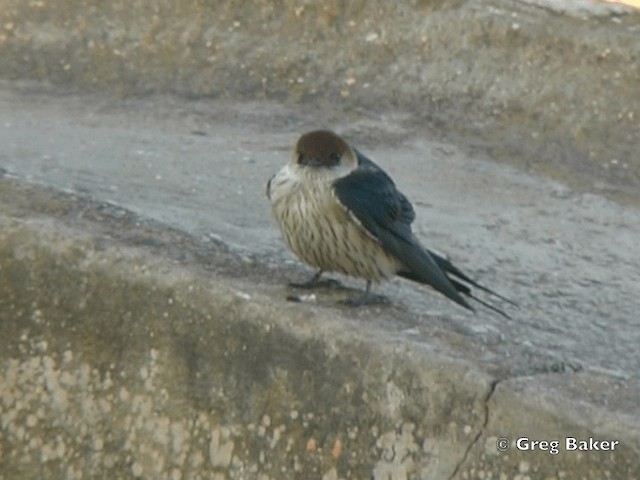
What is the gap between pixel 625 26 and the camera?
6996mm

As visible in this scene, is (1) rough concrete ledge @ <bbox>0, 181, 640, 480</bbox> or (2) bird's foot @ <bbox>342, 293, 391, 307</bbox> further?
→ (2) bird's foot @ <bbox>342, 293, 391, 307</bbox>

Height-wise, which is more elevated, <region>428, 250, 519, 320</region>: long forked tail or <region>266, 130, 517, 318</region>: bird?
<region>266, 130, 517, 318</region>: bird

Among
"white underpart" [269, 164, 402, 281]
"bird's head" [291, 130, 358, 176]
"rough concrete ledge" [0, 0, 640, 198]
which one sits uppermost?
"bird's head" [291, 130, 358, 176]

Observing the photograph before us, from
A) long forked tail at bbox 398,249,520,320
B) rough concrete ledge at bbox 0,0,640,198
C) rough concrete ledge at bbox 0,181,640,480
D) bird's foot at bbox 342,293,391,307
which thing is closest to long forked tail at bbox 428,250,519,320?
long forked tail at bbox 398,249,520,320

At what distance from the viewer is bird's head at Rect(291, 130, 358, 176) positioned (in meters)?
4.26

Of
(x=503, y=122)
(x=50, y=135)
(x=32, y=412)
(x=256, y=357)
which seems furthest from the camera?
(x=503, y=122)

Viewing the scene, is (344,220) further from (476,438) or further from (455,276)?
(476,438)

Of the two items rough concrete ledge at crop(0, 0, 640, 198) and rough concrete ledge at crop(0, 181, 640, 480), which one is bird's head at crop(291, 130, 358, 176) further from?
rough concrete ledge at crop(0, 0, 640, 198)

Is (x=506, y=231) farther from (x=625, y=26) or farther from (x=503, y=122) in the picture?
(x=625, y=26)

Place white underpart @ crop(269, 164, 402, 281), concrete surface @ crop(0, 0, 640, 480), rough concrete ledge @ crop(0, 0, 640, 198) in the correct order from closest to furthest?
1. concrete surface @ crop(0, 0, 640, 480)
2. white underpart @ crop(269, 164, 402, 281)
3. rough concrete ledge @ crop(0, 0, 640, 198)

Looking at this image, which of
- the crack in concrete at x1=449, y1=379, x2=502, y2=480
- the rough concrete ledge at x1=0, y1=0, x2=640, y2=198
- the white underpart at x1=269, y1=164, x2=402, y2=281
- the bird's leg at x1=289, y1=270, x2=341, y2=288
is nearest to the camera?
the crack in concrete at x1=449, y1=379, x2=502, y2=480

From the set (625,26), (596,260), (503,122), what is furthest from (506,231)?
(625,26)

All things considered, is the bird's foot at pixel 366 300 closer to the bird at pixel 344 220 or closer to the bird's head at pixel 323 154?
the bird at pixel 344 220

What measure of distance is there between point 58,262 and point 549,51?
10.5ft
